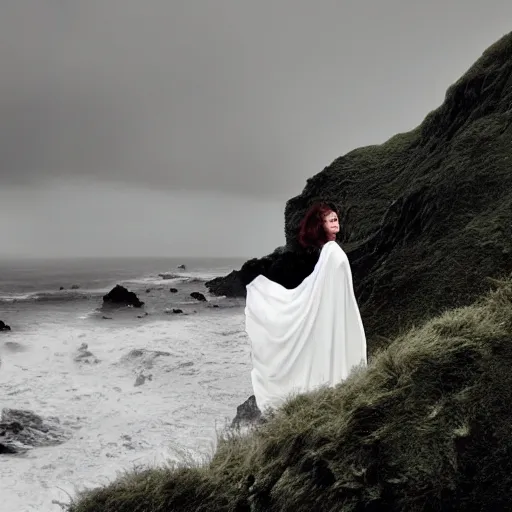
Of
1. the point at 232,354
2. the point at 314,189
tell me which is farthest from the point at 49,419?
the point at 314,189

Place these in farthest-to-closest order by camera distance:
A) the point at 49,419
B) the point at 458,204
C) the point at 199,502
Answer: the point at 49,419, the point at 458,204, the point at 199,502

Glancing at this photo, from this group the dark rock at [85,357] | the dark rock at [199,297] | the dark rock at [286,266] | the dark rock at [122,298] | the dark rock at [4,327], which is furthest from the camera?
the dark rock at [199,297]

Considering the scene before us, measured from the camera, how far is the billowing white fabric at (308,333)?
5.90m

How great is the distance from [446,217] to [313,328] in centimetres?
456

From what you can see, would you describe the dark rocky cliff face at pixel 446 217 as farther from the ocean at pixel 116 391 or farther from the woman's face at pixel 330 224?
the ocean at pixel 116 391

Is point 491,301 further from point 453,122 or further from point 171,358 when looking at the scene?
point 171,358

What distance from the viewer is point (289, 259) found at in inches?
1001

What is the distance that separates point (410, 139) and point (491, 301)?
598 inches

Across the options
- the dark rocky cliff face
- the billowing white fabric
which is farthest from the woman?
the dark rocky cliff face

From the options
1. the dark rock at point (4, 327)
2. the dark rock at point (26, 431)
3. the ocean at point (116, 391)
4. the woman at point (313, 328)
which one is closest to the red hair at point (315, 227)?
the woman at point (313, 328)

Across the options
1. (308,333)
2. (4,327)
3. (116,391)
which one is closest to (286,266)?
(116,391)

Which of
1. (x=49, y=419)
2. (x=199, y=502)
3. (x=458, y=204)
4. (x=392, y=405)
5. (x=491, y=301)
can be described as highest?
(x=458, y=204)

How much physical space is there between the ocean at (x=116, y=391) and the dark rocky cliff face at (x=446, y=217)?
146 inches

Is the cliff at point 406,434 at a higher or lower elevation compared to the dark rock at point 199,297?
higher
